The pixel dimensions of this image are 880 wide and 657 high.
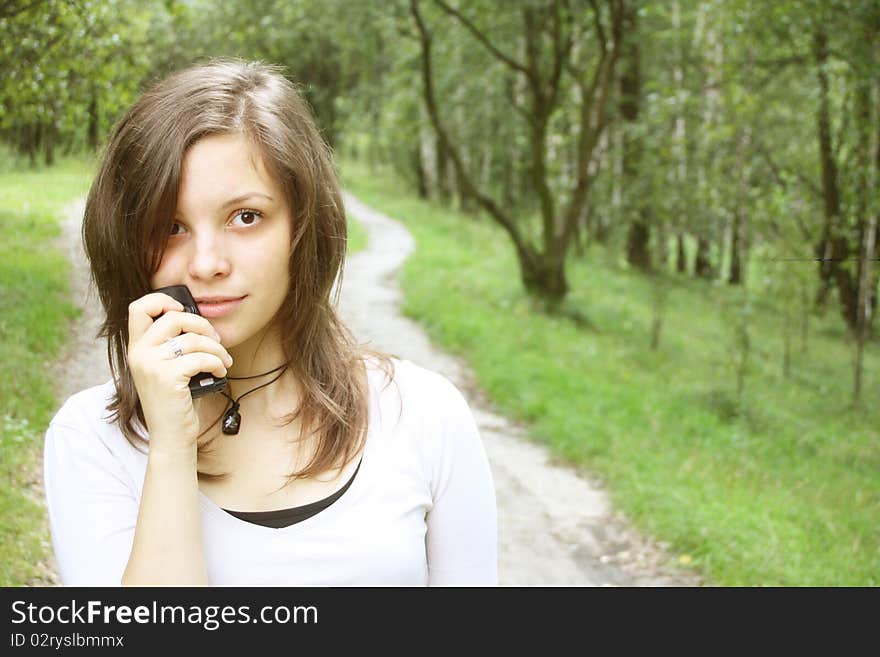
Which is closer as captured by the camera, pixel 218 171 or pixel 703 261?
pixel 218 171

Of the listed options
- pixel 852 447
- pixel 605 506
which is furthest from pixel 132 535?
pixel 852 447

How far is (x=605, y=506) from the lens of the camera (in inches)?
234

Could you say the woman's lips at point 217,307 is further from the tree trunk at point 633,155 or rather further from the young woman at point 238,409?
the tree trunk at point 633,155

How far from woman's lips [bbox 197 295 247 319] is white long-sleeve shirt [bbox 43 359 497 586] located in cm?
28

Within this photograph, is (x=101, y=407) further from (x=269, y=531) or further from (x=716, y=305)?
(x=716, y=305)

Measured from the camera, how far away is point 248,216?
1.53 m

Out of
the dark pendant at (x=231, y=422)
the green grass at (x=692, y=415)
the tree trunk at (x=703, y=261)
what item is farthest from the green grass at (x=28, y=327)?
the tree trunk at (x=703, y=261)

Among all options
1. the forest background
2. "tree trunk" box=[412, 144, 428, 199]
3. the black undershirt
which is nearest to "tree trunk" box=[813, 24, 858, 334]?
the forest background

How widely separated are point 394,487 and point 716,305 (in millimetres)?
14939

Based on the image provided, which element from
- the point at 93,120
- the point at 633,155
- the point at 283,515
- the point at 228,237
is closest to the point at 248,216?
the point at 228,237

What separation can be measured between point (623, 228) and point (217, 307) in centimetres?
1350

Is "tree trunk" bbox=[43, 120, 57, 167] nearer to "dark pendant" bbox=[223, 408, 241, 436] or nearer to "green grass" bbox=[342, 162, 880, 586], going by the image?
"dark pendant" bbox=[223, 408, 241, 436]

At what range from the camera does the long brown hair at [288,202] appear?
58.3 inches

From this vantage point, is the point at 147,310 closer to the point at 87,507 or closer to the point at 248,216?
the point at 248,216
